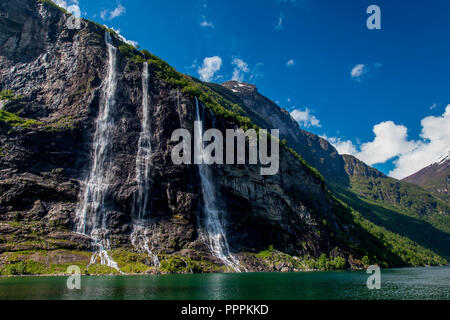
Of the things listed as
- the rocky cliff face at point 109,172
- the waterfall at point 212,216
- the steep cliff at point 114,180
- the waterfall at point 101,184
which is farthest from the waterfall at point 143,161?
the waterfall at point 212,216

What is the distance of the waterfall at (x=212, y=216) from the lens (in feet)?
246

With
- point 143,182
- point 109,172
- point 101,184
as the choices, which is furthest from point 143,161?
point 101,184

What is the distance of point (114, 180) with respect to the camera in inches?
2958

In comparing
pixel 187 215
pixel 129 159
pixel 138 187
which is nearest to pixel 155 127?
pixel 129 159

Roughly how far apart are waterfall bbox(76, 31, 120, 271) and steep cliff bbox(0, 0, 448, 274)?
0.26 metres

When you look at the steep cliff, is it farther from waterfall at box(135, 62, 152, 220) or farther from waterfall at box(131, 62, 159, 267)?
waterfall at box(135, 62, 152, 220)

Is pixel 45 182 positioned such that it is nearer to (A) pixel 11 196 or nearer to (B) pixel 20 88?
(A) pixel 11 196

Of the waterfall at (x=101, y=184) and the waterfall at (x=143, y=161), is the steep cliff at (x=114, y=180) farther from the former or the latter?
the waterfall at (x=143, y=161)

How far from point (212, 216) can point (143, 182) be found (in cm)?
1912

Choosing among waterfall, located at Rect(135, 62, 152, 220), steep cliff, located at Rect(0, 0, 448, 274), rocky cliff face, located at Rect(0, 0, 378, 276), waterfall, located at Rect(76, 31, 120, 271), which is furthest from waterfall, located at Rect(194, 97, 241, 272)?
waterfall, located at Rect(76, 31, 120, 271)

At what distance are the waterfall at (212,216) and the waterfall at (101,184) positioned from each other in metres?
22.5

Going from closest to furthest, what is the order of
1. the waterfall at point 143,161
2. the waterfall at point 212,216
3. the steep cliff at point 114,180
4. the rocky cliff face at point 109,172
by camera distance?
1. the steep cliff at point 114,180
2. the rocky cliff face at point 109,172
3. the waterfall at point 143,161
4. the waterfall at point 212,216

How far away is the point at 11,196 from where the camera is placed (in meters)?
64.4

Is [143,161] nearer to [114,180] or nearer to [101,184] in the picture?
[114,180]
